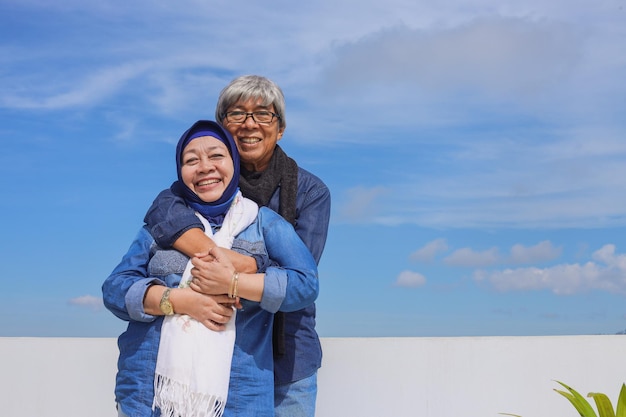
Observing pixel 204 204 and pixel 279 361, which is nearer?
pixel 204 204

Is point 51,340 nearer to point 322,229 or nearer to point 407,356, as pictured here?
point 407,356

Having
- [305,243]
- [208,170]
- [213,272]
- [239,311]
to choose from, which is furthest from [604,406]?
[208,170]

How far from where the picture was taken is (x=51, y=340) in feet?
11.6

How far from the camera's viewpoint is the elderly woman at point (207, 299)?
1873 millimetres

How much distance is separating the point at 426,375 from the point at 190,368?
177cm

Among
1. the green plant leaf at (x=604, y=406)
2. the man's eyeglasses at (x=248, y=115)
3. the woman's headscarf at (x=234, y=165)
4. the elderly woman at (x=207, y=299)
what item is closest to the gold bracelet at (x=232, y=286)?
the elderly woman at (x=207, y=299)

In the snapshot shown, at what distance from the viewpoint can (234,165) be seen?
2.00 m

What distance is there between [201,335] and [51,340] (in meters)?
1.93

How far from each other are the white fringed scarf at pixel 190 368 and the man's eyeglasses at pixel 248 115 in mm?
553

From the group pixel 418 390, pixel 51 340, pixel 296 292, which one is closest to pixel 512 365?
pixel 418 390

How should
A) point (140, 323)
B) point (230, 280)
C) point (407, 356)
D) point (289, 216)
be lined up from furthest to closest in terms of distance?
point (407, 356), point (289, 216), point (140, 323), point (230, 280)

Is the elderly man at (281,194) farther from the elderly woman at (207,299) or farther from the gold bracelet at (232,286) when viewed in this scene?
the gold bracelet at (232,286)

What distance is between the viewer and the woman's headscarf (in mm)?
2000

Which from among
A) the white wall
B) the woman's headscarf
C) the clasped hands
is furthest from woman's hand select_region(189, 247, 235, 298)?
the white wall
